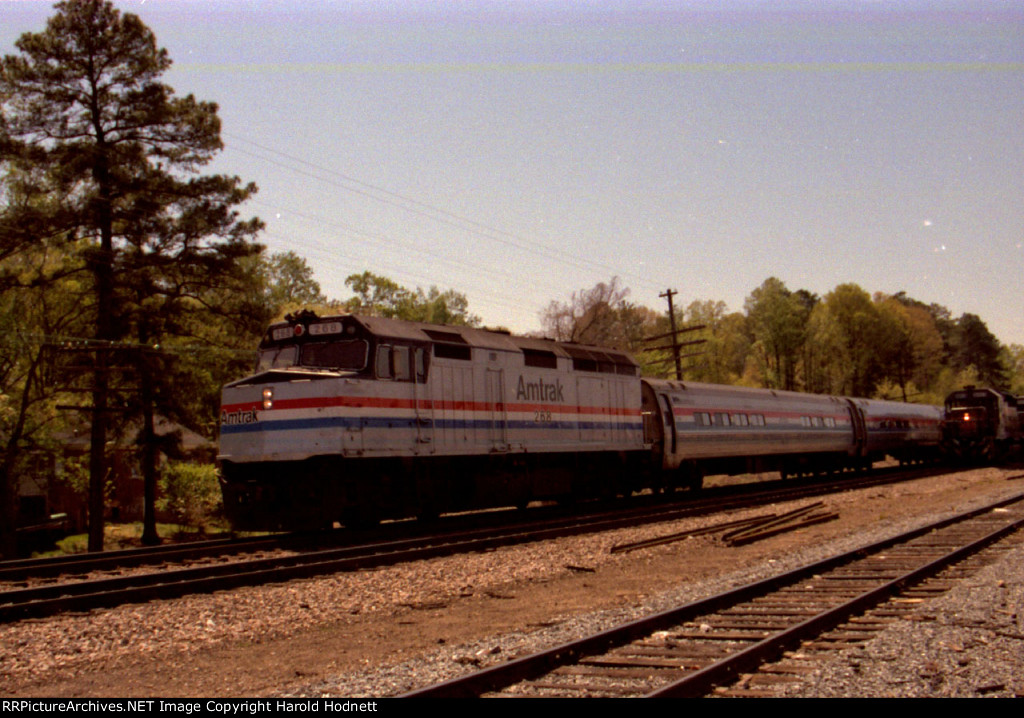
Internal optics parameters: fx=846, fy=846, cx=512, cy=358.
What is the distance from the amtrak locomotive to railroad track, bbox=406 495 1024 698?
286 inches

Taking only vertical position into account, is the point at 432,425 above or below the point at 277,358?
below

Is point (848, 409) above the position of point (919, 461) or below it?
above

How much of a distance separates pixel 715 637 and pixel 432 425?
9.07 metres

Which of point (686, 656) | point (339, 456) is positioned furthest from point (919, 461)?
point (686, 656)

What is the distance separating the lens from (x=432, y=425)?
51.4 feet

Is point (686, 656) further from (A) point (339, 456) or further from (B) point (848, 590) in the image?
(A) point (339, 456)

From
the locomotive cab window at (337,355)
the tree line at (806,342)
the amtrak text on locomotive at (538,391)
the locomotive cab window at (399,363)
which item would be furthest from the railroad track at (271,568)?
the tree line at (806,342)

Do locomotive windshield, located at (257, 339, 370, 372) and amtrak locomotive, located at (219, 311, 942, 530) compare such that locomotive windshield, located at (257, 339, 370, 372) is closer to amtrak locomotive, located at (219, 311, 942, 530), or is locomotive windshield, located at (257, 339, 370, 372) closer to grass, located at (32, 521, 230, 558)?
amtrak locomotive, located at (219, 311, 942, 530)

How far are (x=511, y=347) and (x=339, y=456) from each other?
5.49m

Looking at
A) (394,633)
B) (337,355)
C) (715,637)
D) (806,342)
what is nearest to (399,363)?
(337,355)

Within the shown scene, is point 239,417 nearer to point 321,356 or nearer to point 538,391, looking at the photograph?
point 321,356

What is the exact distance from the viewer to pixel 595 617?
828cm

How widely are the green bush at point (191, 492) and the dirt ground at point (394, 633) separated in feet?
86.0

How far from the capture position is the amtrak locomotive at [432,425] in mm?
13727
